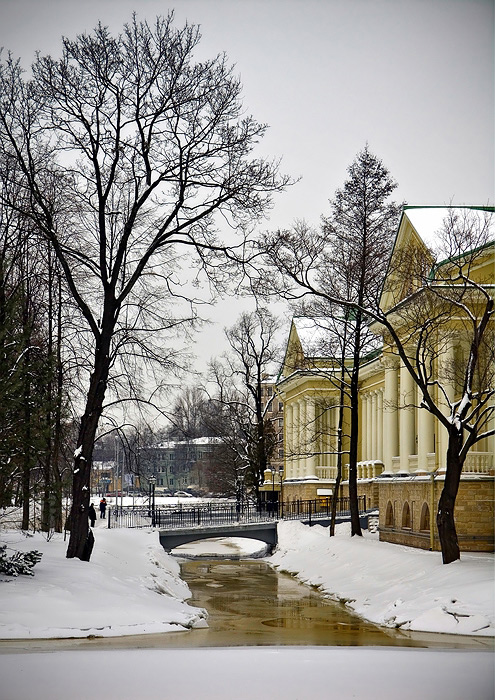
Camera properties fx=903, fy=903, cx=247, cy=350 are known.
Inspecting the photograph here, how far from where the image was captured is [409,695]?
399 inches

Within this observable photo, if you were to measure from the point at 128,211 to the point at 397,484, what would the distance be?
15.4 metres

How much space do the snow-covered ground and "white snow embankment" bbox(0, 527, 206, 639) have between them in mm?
35

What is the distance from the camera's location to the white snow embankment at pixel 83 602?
47.7ft

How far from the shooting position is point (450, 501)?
2202 cm

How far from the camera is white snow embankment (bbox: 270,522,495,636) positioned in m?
17.5

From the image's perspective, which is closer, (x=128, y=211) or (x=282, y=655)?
(x=282, y=655)

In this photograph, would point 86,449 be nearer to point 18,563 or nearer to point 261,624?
point 18,563

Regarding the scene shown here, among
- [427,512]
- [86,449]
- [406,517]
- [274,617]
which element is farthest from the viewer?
[406,517]

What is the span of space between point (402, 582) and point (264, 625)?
4.40 meters

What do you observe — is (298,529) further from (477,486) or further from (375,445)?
(477,486)

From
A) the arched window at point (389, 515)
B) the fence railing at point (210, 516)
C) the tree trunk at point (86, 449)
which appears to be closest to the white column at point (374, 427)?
the fence railing at point (210, 516)

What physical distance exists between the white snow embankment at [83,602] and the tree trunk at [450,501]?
21.6ft

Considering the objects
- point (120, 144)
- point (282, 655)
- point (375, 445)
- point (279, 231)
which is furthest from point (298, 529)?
point (282, 655)

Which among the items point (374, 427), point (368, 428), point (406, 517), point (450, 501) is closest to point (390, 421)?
point (406, 517)
